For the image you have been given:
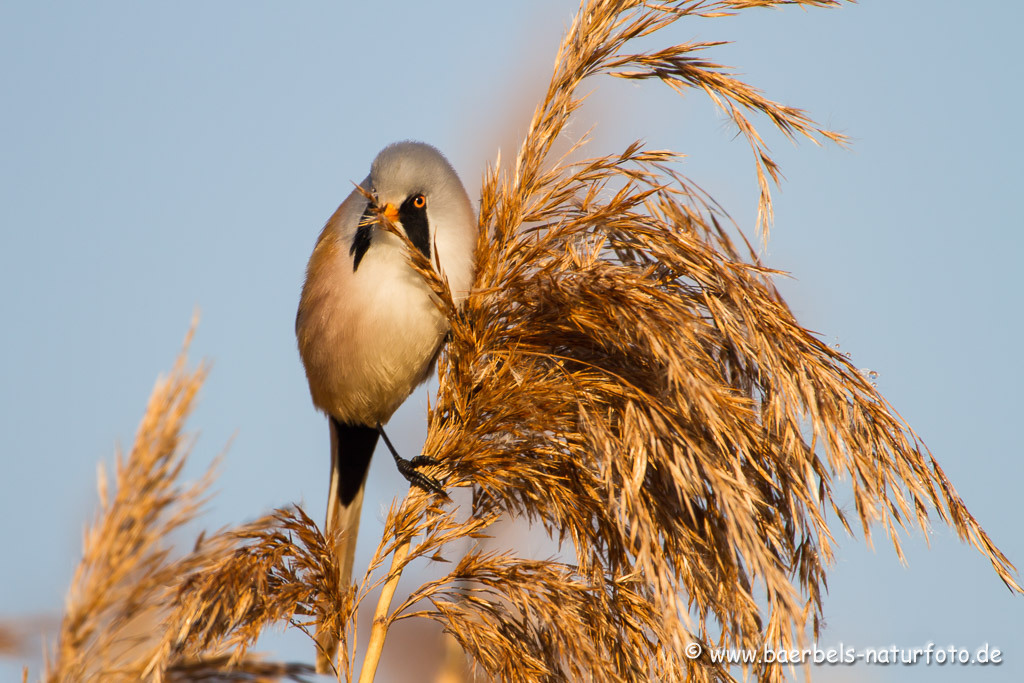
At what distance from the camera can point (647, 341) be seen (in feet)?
5.53

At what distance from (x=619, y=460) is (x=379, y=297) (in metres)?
0.97

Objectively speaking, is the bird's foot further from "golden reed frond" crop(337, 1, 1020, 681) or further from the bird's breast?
the bird's breast

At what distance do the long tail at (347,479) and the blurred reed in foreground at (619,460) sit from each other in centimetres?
53

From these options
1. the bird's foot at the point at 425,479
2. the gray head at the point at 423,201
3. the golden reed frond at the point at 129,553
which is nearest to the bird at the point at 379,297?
the gray head at the point at 423,201

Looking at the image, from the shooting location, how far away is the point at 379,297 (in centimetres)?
237

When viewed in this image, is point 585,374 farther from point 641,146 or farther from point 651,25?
point 651,25

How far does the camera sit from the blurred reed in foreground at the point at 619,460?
160cm

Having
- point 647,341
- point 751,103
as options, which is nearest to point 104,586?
point 647,341

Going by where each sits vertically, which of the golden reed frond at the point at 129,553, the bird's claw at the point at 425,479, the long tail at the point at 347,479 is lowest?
the golden reed frond at the point at 129,553

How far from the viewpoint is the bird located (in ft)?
7.61

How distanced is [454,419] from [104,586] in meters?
0.86

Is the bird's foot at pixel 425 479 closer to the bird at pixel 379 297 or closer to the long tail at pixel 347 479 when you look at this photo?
the bird at pixel 379 297

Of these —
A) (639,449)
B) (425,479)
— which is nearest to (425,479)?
(425,479)

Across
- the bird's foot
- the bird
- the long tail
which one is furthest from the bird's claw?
the long tail
